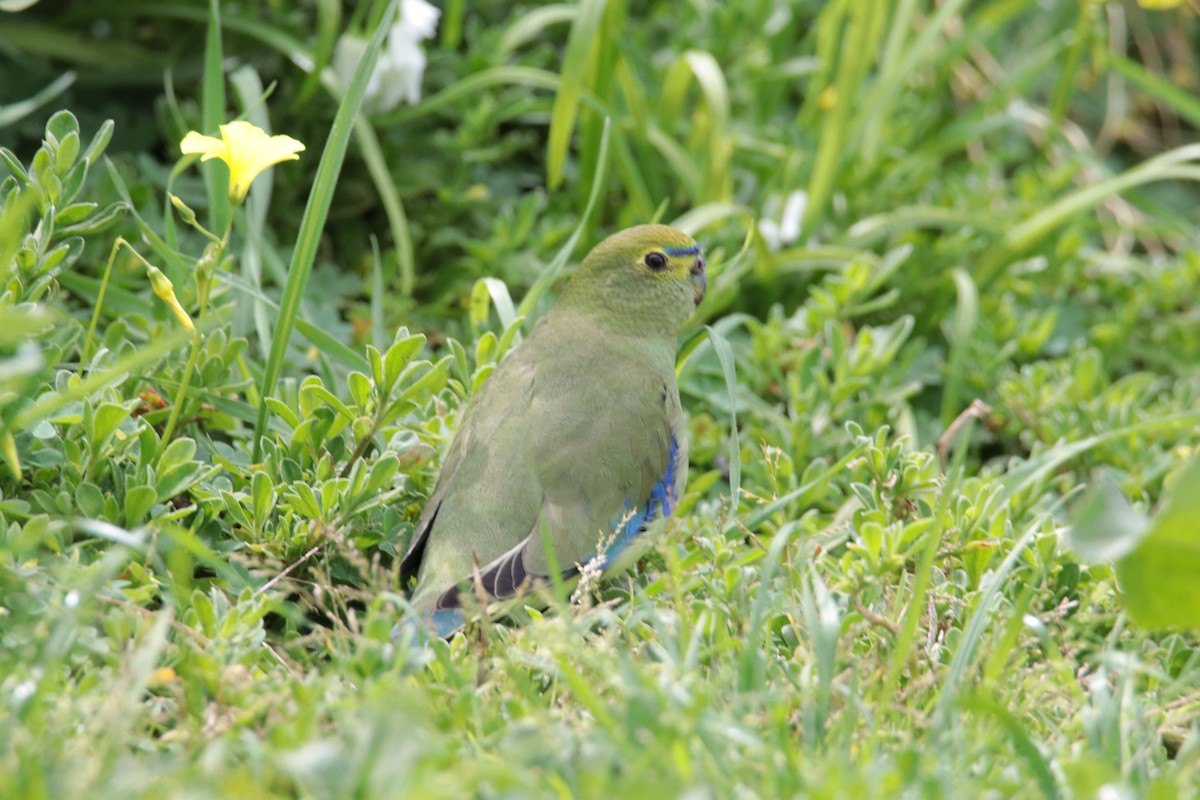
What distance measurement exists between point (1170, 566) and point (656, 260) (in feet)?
4.50

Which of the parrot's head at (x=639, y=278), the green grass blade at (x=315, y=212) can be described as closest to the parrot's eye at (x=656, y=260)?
the parrot's head at (x=639, y=278)

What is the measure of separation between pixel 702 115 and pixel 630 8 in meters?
0.83

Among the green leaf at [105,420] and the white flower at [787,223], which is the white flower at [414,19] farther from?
the green leaf at [105,420]

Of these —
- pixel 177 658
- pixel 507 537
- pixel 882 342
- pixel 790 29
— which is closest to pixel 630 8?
pixel 790 29

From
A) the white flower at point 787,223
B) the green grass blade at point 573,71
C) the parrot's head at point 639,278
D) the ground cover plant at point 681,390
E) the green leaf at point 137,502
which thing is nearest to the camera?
the ground cover plant at point 681,390

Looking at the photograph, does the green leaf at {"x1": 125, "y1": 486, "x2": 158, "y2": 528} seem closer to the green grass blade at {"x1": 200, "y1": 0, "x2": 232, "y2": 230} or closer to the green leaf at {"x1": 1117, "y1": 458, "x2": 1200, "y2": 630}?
the green grass blade at {"x1": 200, "y1": 0, "x2": 232, "y2": 230}

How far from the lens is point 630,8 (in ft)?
15.3

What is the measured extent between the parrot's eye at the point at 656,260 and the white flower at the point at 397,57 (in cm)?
98

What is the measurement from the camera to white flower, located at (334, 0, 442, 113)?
3488mm

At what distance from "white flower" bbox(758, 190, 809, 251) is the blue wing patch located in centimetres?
124

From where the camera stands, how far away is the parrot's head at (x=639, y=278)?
9.62 ft

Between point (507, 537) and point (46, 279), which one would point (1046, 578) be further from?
point (46, 279)

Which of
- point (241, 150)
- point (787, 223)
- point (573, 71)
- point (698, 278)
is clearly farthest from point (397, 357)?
point (787, 223)

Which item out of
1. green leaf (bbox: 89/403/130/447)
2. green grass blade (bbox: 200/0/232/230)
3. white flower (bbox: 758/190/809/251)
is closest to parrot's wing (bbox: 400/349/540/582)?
green leaf (bbox: 89/403/130/447)
